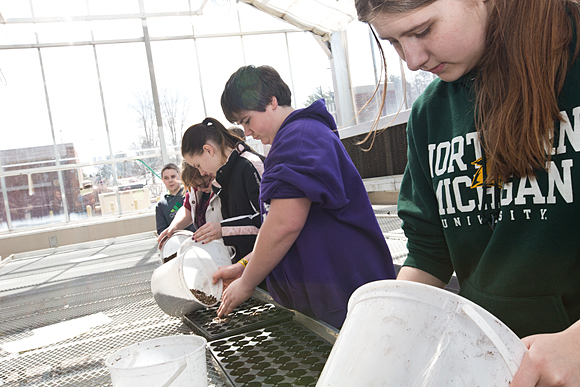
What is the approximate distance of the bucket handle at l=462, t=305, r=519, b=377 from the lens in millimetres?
414

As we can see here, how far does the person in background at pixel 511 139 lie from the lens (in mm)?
636

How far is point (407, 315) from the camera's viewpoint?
45 cm

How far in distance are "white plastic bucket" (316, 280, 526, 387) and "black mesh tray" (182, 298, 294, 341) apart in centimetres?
60

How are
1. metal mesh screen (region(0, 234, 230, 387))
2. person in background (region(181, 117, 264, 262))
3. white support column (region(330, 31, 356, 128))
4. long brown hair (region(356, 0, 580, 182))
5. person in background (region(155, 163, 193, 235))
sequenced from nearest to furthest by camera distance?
long brown hair (region(356, 0, 580, 182)) < metal mesh screen (region(0, 234, 230, 387)) < person in background (region(181, 117, 264, 262)) < person in background (region(155, 163, 193, 235)) < white support column (region(330, 31, 356, 128))

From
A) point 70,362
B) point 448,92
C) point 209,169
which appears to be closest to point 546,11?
point 448,92

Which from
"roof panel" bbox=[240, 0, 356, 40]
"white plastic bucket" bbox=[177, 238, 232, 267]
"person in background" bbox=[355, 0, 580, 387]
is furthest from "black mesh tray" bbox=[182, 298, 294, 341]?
"roof panel" bbox=[240, 0, 356, 40]

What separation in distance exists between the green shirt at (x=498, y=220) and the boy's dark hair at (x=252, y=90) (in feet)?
1.87

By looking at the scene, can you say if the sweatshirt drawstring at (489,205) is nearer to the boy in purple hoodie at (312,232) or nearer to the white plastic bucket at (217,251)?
the boy in purple hoodie at (312,232)

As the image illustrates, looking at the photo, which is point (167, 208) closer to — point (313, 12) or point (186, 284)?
point (186, 284)

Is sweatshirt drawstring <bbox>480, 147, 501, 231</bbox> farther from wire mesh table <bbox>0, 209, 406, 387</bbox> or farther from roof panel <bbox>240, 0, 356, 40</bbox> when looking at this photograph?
Result: roof panel <bbox>240, 0, 356, 40</bbox>

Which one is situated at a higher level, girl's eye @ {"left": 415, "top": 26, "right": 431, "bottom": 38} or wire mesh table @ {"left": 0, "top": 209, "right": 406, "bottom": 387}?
girl's eye @ {"left": 415, "top": 26, "right": 431, "bottom": 38}

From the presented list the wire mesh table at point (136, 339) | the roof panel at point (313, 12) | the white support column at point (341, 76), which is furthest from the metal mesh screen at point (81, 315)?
the white support column at point (341, 76)

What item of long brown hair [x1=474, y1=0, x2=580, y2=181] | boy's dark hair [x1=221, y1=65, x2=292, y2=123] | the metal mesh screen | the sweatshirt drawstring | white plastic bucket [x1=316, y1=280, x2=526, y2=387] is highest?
boy's dark hair [x1=221, y1=65, x2=292, y2=123]

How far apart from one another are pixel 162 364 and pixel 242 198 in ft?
3.46
